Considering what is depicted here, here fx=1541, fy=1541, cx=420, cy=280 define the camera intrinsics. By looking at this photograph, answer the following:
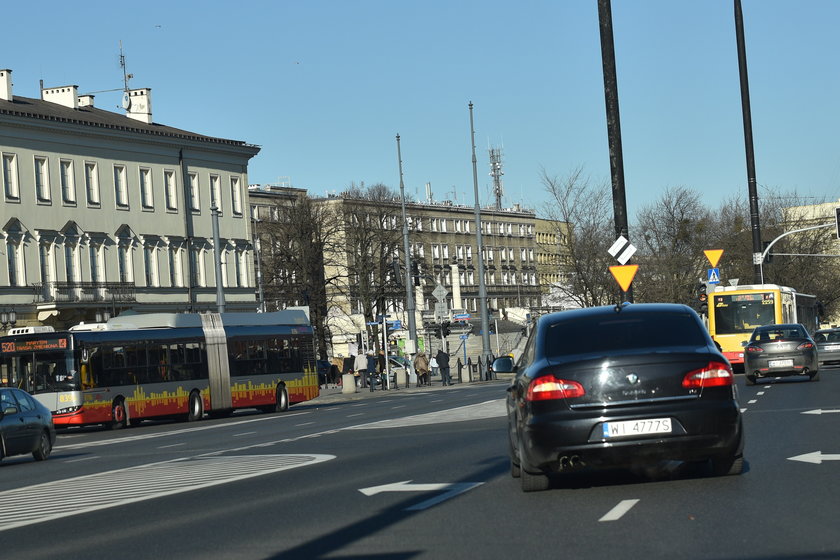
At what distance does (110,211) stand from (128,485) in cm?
5983

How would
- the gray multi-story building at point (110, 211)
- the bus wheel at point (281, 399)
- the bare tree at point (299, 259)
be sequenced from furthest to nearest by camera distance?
1. the bare tree at point (299, 259)
2. the gray multi-story building at point (110, 211)
3. the bus wheel at point (281, 399)

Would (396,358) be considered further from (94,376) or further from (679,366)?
(679,366)

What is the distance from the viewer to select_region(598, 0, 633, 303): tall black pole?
24.1 m

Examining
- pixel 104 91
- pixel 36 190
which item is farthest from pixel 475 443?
pixel 104 91

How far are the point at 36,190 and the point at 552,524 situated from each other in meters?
63.4

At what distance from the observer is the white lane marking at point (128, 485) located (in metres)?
15.4

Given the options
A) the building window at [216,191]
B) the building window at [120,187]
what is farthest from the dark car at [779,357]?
the building window at [216,191]

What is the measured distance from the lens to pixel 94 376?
139 feet

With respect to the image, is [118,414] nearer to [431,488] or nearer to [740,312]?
[740,312]

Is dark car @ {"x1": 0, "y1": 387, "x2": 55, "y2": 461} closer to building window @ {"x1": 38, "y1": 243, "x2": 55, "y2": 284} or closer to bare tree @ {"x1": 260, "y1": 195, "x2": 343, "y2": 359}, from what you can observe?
building window @ {"x1": 38, "y1": 243, "x2": 55, "y2": 284}

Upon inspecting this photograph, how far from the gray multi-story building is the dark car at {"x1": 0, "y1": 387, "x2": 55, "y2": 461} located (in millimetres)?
38759

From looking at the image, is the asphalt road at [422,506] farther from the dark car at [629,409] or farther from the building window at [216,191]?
the building window at [216,191]

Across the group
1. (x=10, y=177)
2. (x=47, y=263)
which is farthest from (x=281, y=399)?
(x=10, y=177)

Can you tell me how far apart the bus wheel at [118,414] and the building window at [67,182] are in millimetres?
31830
